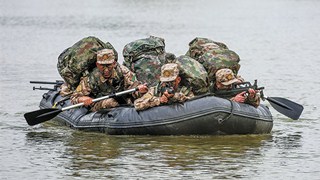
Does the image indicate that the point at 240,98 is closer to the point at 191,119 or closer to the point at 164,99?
the point at 191,119

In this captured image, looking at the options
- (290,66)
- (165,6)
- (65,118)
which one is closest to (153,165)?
(65,118)

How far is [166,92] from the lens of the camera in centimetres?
1788

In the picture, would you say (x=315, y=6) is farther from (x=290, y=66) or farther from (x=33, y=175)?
(x=33, y=175)

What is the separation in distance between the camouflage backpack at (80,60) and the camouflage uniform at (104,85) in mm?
206

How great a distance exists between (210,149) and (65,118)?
3.66 m

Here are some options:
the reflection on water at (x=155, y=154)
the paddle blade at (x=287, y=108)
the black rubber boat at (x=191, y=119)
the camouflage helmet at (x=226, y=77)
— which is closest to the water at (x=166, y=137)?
the reflection on water at (x=155, y=154)

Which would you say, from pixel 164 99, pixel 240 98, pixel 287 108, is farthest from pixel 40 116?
pixel 287 108

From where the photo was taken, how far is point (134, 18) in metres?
61.2

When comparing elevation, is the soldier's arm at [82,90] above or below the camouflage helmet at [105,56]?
below

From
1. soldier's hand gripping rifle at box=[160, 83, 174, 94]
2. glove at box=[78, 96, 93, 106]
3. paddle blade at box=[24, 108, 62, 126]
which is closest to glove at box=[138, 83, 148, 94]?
soldier's hand gripping rifle at box=[160, 83, 174, 94]

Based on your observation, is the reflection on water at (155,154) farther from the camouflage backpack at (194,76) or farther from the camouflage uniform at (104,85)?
the camouflage backpack at (194,76)

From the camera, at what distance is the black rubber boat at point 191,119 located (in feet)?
58.4

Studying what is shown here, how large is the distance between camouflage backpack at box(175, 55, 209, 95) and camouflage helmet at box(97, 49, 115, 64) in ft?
3.68

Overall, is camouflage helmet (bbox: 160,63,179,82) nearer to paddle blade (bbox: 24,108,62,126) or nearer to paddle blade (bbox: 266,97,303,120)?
paddle blade (bbox: 24,108,62,126)
